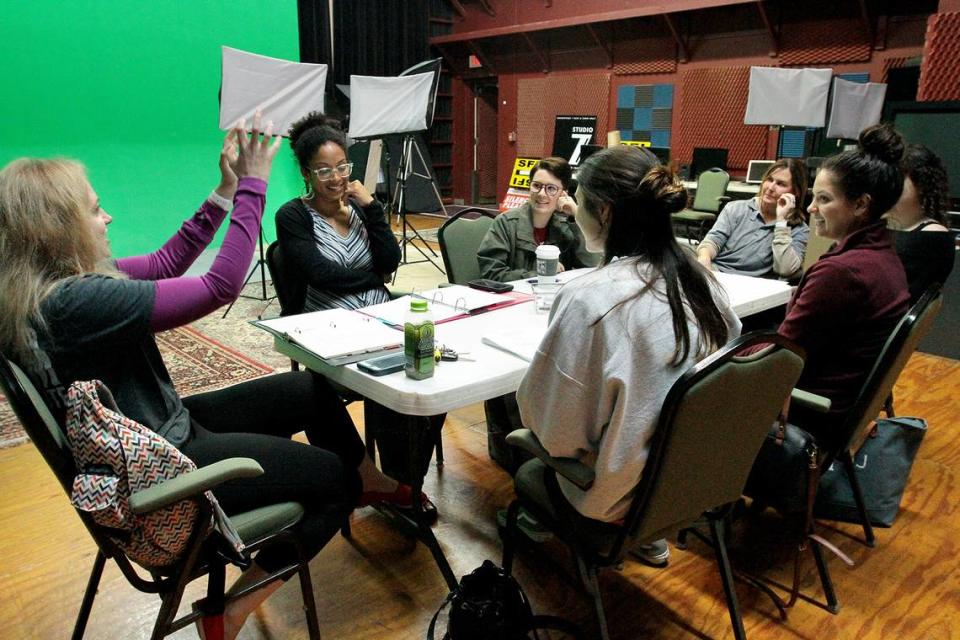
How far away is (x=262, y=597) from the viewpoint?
1.58m

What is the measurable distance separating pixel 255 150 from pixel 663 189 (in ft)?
3.10

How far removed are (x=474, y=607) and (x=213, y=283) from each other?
0.89 m

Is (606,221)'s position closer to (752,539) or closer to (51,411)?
(51,411)

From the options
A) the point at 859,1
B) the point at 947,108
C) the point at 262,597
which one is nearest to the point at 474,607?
the point at 262,597

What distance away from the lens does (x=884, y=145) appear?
1.95 meters

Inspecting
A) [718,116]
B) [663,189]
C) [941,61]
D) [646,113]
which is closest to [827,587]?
[663,189]

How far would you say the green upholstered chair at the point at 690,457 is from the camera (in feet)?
3.96

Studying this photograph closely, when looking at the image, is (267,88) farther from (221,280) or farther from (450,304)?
(221,280)

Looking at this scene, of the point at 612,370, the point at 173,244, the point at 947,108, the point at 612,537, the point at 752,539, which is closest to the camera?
the point at 612,370

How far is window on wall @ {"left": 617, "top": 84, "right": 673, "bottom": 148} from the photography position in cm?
845

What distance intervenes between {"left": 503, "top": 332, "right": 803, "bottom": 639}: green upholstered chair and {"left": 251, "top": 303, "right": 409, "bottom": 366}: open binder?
47cm

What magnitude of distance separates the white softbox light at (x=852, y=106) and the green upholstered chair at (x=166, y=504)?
5271 millimetres

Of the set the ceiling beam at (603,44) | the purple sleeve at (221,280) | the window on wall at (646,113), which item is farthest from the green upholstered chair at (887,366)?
the ceiling beam at (603,44)

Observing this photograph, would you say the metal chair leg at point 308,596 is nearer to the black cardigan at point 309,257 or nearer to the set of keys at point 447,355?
the set of keys at point 447,355
